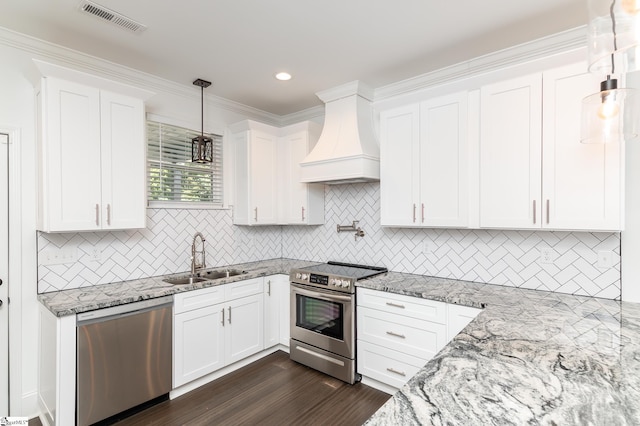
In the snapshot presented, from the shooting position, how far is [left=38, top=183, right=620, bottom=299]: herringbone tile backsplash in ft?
8.18

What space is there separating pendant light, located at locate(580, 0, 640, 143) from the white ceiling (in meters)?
1.04

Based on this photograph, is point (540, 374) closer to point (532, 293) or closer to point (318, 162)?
point (532, 293)

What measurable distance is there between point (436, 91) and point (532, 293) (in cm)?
181

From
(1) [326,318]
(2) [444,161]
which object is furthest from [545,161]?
(1) [326,318]

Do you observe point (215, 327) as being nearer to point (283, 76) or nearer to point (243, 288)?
point (243, 288)

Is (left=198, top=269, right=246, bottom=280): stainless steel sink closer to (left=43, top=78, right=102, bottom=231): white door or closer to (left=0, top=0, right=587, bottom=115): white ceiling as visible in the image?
(left=43, top=78, right=102, bottom=231): white door

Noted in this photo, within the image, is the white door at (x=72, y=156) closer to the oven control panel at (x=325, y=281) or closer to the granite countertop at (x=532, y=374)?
the oven control panel at (x=325, y=281)

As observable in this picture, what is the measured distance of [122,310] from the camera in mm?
2416

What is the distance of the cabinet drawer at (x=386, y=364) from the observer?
105 inches

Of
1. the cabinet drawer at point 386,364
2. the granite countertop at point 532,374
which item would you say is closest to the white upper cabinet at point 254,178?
the cabinet drawer at point 386,364

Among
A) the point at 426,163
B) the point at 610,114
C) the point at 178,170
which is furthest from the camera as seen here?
the point at 178,170

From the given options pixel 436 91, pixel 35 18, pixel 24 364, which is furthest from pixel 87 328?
pixel 436 91

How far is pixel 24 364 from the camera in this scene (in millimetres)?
2506

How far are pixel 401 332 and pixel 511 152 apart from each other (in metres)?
1.66
